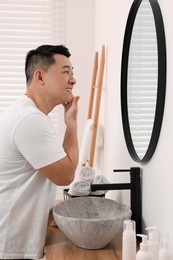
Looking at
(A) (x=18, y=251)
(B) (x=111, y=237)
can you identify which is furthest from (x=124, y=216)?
(A) (x=18, y=251)

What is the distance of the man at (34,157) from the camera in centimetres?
147

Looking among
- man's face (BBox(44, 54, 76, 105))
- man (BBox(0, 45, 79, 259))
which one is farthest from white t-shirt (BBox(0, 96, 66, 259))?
man's face (BBox(44, 54, 76, 105))

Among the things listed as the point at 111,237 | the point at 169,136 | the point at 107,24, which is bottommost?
the point at 111,237

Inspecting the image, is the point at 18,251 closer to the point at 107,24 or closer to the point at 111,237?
the point at 111,237

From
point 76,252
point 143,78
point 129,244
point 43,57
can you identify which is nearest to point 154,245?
point 129,244

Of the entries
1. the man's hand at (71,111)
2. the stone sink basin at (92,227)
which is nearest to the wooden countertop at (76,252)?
the stone sink basin at (92,227)

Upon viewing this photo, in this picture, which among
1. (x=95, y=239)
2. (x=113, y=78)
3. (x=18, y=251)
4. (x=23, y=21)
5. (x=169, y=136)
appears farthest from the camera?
(x=23, y=21)

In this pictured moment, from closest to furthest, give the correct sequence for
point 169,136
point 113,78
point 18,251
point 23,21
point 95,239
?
1. point 169,136
2. point 95,239
3. point 18,251
4. point 113,78
5. point 23,21

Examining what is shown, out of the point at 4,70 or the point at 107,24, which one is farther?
the point at 4,70

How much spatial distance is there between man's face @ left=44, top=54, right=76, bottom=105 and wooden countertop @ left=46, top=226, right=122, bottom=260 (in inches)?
23.3

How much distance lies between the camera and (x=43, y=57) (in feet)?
5.57

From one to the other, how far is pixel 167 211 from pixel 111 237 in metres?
0.25

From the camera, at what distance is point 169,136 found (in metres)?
1.25

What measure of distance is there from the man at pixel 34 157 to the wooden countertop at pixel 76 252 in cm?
9
